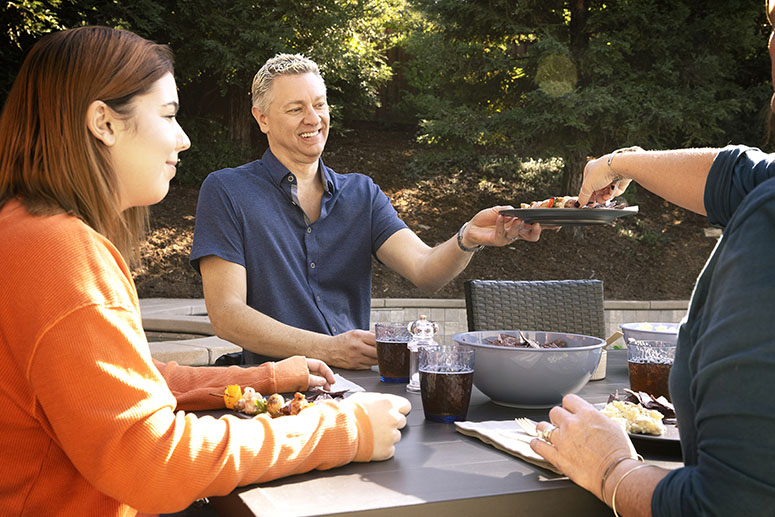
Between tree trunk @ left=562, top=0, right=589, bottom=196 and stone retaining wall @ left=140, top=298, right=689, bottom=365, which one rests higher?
tree trunk @ left=562, top=0, right=589, bottom=196

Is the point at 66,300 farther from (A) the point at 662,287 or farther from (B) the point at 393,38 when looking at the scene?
(B) the point at 393,38

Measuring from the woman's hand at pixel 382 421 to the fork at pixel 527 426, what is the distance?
0.25 metres

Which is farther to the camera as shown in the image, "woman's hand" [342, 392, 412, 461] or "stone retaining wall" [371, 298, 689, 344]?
"stone retaining wall" [371, 298, 689, 344]

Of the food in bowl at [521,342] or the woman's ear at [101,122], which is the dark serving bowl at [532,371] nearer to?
the food in bowl at [521,342]

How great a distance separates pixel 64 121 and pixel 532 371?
1063 millimetres

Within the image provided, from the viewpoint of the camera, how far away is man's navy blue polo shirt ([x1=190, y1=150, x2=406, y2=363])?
261 cm

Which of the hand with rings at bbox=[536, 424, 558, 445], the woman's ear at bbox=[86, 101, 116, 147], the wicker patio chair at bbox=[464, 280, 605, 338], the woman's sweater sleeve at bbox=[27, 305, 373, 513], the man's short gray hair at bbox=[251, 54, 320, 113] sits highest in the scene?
the man's short gray hair at bbox=[251, 54, 320, 113]

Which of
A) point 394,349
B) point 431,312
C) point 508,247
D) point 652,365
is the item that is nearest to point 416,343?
point 394,349

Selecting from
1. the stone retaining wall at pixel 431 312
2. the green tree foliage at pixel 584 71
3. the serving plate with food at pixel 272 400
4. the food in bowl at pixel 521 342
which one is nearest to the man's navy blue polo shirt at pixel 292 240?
the serving plate with food at pixel 272 400

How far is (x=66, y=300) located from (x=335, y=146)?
1163 centimetres

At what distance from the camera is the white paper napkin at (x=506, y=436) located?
118cm

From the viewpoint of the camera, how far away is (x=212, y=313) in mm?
2504

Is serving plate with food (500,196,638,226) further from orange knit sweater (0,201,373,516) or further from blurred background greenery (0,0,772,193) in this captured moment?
blurred background greenery (0,0,772,193)

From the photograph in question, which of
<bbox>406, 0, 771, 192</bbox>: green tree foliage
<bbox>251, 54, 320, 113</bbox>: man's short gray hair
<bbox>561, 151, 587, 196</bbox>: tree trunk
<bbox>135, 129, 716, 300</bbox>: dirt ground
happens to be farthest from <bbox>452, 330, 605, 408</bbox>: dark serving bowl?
<bbox>561, 151, 587, 196</bbox>: tree trunk
